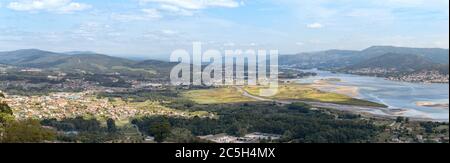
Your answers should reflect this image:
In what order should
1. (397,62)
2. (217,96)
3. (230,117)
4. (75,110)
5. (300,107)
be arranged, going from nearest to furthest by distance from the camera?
(230,117) → (75,110) → (300,107) → (217,96) → (397,62)

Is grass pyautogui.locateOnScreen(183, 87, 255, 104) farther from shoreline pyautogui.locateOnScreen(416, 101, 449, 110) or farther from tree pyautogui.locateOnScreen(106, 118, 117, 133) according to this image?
tree pyautogui.locateOnScreen(106, 118, 117, 133)

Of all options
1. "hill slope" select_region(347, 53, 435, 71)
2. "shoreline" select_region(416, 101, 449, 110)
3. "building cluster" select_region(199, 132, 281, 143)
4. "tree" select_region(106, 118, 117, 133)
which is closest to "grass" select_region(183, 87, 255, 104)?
"shoreline" select_region(416, 101, 449, 110)

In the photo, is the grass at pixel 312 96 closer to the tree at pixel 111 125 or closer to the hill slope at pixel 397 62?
the tree at pixel 111 125

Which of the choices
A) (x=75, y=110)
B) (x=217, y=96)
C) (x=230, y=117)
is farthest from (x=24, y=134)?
(x=217, y=96)

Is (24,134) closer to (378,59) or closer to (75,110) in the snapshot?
(75,110)

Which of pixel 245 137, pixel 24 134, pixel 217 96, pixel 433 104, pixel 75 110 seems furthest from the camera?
pixel 217 96

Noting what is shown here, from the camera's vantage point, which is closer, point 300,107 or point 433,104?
point 300,107
